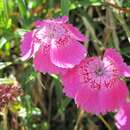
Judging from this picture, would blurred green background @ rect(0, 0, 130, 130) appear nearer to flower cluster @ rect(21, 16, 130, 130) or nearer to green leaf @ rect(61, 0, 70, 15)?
green leaf @ rect(61, 0, 70, 15)

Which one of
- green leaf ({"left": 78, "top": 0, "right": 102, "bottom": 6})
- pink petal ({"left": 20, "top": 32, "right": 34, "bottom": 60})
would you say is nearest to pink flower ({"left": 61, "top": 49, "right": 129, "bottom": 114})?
pink petal ({"left": 20, "top": 32, "right": 34, "bottom": 60})

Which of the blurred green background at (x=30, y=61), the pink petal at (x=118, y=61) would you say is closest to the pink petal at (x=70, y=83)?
the pink petal at (x=118, y=61)

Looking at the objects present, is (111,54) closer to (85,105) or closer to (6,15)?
(85,105)

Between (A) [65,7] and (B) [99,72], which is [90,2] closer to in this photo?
(A) [65,7]

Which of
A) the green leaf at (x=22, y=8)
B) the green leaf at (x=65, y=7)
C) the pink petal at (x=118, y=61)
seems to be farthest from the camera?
the green leaf at (x=22, y=8)

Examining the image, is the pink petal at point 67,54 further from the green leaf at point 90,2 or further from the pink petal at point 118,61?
the green leaf at point 90,2

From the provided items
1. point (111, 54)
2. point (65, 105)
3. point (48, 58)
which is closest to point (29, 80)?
point (65, 105)

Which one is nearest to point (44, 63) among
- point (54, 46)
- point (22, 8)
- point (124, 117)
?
point (54, 46)
